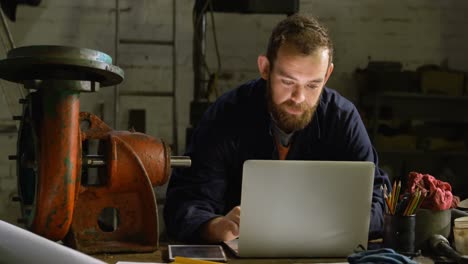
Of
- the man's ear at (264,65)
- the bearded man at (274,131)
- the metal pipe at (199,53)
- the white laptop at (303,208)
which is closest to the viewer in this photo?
the white laptop at (303,208)

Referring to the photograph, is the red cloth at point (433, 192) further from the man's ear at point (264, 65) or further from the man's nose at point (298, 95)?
the man's ear at point (264, 65)

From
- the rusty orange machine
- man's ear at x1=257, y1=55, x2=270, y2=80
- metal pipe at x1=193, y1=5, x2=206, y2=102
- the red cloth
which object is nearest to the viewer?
the rusty orange machine

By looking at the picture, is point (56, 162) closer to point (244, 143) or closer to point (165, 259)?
point (165, 259)

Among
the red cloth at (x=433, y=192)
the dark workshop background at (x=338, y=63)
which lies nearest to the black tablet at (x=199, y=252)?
the red cloth at (x=433, y=192)

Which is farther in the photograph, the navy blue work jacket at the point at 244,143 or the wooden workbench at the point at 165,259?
the navy blue work jacket at the point at 244,143

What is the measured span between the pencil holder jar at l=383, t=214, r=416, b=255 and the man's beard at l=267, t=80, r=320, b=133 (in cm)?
52

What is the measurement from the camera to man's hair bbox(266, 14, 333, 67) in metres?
1.59

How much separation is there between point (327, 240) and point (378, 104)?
2.83 metres

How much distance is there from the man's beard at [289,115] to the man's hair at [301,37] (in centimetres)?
13

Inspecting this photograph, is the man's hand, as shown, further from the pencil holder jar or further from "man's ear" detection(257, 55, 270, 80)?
"man's ear" detection(257, 55, 270, 80)

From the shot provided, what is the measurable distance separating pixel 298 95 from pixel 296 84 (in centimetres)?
4

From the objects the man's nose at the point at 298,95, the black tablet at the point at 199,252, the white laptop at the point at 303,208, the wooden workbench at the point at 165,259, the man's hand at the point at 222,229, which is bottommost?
the wooden workbench at the point at 165,259

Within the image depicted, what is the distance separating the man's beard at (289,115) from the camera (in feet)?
5.45

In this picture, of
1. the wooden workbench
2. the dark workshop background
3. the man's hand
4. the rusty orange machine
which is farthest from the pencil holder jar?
the dark workshop background
